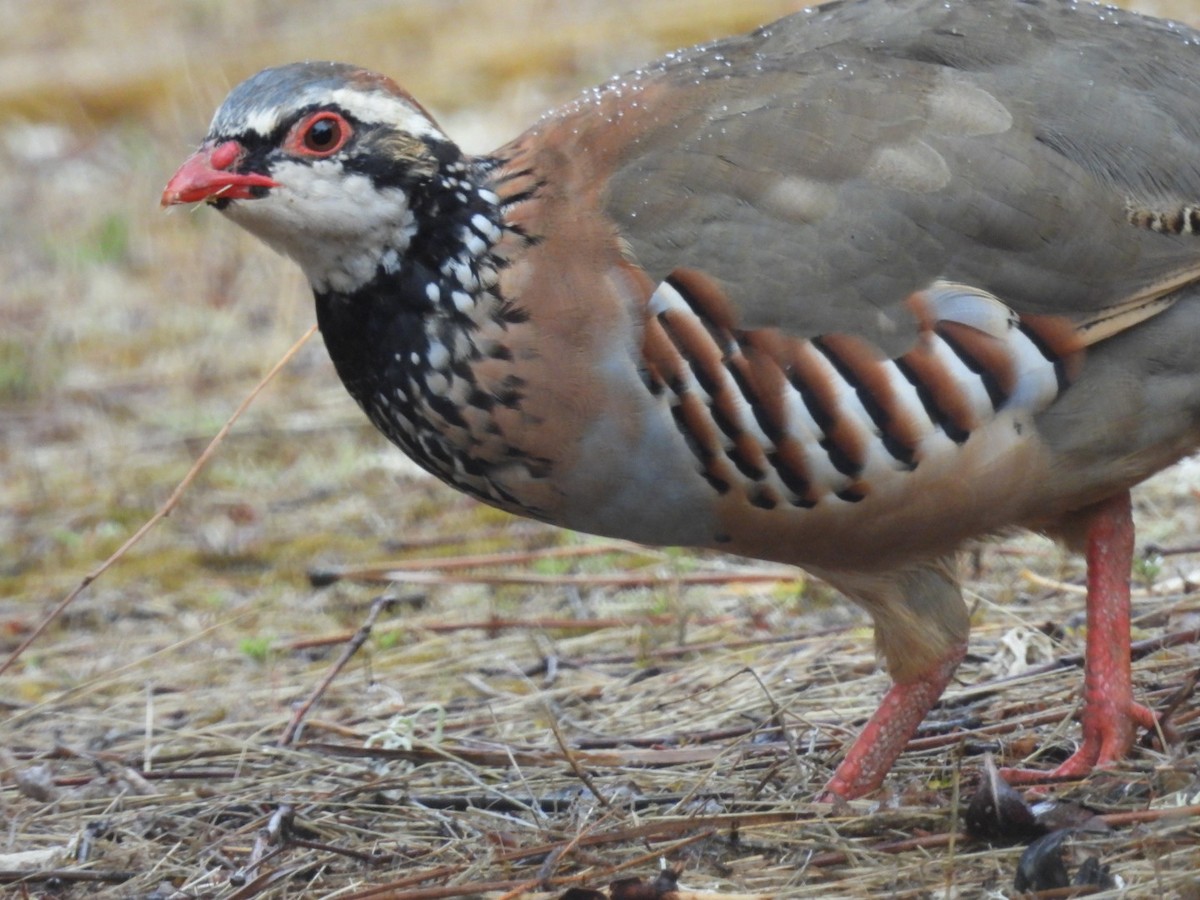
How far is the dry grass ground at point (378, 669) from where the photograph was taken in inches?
142

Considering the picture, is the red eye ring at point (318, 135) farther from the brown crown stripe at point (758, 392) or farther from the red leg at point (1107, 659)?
the red leg at point (1107, 659)

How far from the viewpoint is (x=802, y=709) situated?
15.3 feet

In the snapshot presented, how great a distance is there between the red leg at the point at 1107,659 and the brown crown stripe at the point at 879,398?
0.76 m

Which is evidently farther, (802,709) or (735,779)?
(802,709)

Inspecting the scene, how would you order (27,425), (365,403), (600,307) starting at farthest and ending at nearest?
(27,425) < (365,403) < (600,307)

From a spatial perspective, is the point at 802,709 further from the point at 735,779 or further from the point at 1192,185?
the point at 1192,185

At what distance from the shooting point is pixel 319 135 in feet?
11.9

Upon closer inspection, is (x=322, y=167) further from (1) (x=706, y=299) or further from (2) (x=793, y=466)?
(2) (x=793, y=466)

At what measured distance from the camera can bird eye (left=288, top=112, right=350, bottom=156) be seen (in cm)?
361

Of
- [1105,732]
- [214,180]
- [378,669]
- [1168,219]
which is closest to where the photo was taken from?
[214,180]

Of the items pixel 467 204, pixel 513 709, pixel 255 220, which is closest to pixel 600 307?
pixel 467 204

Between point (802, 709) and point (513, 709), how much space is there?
81 centimetres

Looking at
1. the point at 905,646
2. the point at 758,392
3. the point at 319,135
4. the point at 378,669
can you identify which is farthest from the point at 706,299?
the point at 378,669

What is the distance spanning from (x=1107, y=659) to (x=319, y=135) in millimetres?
2111
